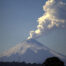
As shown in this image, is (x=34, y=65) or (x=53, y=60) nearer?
(x=53, y=60)

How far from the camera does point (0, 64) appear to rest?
152m

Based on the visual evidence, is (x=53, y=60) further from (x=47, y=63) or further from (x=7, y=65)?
(x=7, y=65)

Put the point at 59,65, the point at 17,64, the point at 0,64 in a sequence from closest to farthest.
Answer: the point at 59,65 → the point at 0,64 → the point at 17,64

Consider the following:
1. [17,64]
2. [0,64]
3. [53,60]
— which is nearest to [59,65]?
[53,60]

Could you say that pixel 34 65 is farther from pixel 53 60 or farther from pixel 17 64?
pixel 53 60

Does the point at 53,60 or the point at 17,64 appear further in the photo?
the point at 17,64

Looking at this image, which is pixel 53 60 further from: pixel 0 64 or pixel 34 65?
pixel 34 65

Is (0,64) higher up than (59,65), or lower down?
higher up

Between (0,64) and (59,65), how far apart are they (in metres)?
113

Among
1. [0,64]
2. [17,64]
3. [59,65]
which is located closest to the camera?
[59,65]

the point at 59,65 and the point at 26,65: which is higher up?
the point at 26,65

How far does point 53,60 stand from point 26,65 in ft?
443

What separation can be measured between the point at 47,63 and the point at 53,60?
7.90 ft

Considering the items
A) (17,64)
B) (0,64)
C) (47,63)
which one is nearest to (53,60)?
(47,63)
